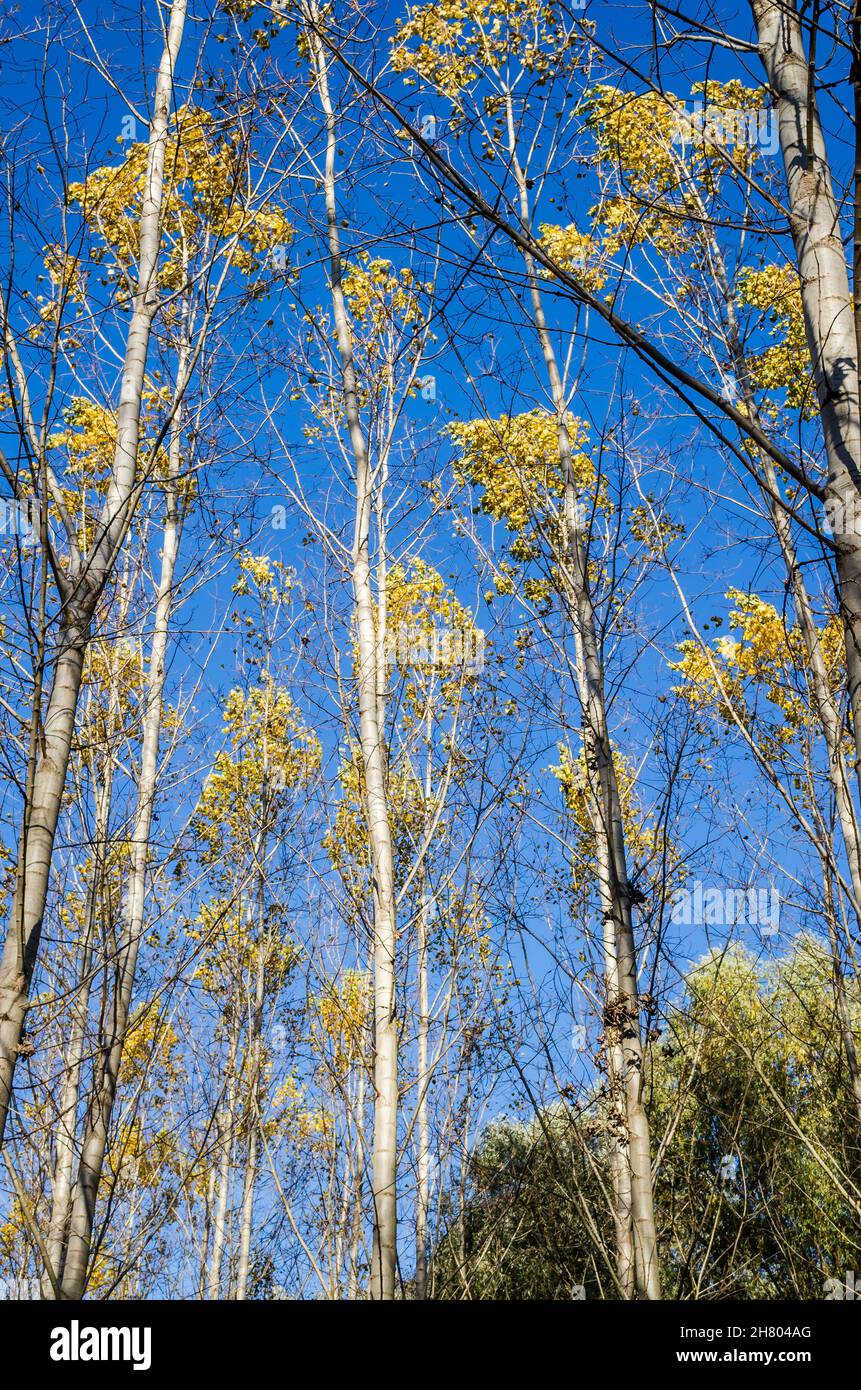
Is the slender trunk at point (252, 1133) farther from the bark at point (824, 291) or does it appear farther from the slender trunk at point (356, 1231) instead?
the bark at point (824, 291)

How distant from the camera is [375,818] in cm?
583

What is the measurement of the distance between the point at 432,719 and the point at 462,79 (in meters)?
4.82

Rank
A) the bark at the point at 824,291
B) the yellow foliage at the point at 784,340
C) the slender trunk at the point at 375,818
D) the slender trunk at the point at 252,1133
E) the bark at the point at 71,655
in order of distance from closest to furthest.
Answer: the bark at the point at 824,291, the bark at the point at 71,655, the slender trunk at the point at 375,818, the yellow foliage at the point at 784,340, the slender trunk at the point at 252,1133

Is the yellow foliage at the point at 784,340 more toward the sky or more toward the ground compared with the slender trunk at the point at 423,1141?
more toward the sky

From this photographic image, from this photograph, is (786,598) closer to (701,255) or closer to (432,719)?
(432,719)

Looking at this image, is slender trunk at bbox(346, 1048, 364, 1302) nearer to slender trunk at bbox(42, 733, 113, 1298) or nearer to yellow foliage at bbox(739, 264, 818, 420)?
slender trunk at bbox(42, 733, 113, 1298)

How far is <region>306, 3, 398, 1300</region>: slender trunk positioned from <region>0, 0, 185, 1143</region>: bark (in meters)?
0.76

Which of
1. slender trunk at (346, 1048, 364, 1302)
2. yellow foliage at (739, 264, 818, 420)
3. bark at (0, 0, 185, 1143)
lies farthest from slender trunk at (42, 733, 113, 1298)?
yellow foliage at (739, 264, 818, 420)

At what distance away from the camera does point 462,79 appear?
25.2 feet

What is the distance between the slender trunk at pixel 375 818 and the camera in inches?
192

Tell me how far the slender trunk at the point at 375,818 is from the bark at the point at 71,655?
0.76m

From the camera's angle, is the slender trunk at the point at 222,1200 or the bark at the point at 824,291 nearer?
the bark at the point at 824,291

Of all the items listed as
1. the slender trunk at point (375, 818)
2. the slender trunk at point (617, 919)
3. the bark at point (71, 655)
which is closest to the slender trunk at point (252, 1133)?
the slender trunk at point (375, 818)

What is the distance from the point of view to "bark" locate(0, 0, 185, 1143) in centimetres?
274
